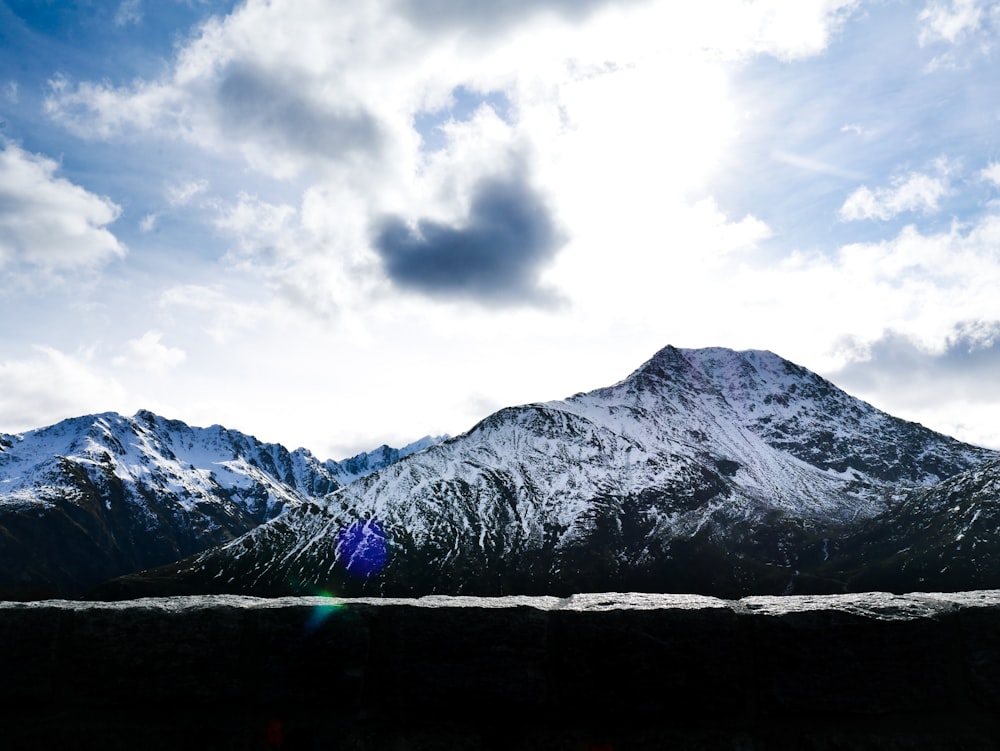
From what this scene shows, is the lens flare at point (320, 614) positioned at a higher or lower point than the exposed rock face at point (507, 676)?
higher

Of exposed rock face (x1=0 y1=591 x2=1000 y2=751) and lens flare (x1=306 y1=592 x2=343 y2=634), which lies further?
lens flare (x1=306 y1=592 x2=343 y2=634)

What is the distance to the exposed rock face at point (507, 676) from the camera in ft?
10.4

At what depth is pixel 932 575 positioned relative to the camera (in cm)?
17512

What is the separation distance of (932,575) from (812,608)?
210442 mm

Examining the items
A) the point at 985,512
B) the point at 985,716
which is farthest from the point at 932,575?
the point at 985,716

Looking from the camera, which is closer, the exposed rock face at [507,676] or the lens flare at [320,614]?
the exposed rock face at [507,676]

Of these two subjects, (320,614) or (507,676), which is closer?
(507,676)

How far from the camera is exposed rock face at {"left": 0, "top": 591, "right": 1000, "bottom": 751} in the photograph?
3162mm

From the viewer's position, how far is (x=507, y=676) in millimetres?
3270

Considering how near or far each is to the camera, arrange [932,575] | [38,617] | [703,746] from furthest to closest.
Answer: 1. [932,575]
2. [38,617]
3. [703,746]

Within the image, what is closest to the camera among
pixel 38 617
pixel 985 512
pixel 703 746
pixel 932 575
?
pixel 703 746

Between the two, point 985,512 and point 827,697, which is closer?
point 827,697

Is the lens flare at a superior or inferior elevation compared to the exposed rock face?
superior

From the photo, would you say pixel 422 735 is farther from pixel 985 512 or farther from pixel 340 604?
pixel 985 512
